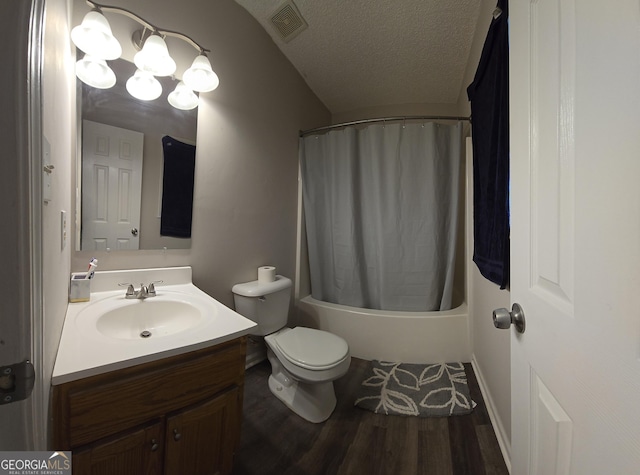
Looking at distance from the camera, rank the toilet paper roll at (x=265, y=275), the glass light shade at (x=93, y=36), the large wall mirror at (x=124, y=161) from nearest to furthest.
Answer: the glass light shade at (x=93, y=36), the large wall mirror at (x=124, y=161), the toilet paper roll at (x=265, y=275)

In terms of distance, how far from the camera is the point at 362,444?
3.75ft

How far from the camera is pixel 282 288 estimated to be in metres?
1.60

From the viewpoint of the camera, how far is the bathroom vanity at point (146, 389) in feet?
1.96

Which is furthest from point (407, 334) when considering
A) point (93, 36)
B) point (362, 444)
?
point (93, 36)

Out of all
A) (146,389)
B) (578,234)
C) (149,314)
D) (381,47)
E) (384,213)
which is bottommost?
(146,389)

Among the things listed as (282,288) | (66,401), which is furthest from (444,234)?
(66,401)

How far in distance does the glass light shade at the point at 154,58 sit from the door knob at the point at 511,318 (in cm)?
159

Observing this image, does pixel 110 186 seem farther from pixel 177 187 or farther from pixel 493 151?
pixel 493 151

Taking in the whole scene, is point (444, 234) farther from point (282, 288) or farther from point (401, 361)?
point (282, 288)

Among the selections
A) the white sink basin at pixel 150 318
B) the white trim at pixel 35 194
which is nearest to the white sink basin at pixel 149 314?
the white sink basin at pixel 150 318

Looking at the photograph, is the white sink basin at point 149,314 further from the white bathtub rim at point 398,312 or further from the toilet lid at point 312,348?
the white bathtub rim at point 398,312

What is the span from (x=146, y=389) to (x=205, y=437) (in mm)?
291

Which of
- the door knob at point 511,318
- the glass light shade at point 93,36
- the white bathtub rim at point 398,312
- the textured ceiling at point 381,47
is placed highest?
the textured ceiling at point 381,47

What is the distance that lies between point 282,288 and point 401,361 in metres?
1.06
